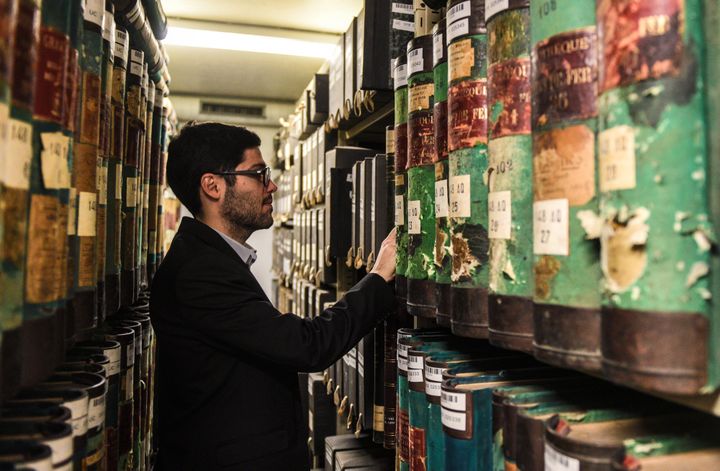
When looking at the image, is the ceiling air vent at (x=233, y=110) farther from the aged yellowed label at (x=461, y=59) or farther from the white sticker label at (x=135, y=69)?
the aged yellowed label at (x=461, y=59)

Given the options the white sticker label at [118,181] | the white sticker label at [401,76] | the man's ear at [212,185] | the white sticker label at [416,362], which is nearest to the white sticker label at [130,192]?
the white sticker label at [118,181]

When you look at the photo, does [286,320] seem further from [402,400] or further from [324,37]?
[324,37]

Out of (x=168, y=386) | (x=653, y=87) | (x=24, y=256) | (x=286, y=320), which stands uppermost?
(x=653, y=87)

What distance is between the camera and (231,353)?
142cm

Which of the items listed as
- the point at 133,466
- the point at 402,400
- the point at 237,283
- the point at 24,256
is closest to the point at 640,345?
the point at 24,256

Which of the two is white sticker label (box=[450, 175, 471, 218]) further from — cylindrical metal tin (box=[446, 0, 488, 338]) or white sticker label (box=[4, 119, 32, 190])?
white sticker label (box=[4, 119, 32, 190])

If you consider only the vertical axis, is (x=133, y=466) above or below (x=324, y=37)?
below

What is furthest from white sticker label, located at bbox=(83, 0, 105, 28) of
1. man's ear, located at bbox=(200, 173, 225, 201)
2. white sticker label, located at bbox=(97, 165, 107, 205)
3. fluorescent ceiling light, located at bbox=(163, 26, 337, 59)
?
fluorescent ceiling light, located at bbox=(163, 26, 337, 59)

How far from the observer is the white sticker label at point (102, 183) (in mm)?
1010

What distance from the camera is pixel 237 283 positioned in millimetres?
1387

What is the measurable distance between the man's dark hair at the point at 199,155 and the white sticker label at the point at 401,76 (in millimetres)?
669

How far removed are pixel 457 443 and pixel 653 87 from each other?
61 centimetres

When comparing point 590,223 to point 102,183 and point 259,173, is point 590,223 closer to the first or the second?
point 102,183

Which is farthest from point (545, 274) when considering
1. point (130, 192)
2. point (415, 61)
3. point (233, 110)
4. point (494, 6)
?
point (233, 110)
